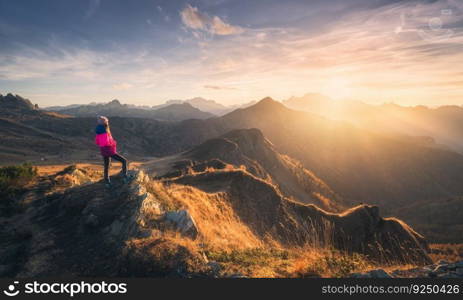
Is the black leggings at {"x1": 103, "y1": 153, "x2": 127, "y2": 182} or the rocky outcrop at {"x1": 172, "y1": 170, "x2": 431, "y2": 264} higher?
the black leggings at {"x1": 103, "y1": 153, "x2": 127, "y2": 182}

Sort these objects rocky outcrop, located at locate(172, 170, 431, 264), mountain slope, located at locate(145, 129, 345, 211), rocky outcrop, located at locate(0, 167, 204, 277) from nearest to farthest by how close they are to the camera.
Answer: rocky outcrop, located at locate(0, 167, 204, 277)
rocky outcrop, located at locate(172, 170, 431, 264)
mountain slope, located at locate(145, 129, 345, 211)

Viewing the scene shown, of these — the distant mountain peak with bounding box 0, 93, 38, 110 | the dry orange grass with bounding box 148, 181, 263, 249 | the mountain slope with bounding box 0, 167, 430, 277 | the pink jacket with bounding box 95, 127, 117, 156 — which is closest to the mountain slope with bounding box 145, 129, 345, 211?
the dry orange grass with bounding box 148, 181, 263, 249

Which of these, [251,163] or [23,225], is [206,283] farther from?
[251,163]

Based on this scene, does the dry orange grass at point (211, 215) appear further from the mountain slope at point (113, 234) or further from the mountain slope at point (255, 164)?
the mountain slope at point (255, 164)

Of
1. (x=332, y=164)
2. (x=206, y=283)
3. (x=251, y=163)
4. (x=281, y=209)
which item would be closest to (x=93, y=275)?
(x=206, y=283)

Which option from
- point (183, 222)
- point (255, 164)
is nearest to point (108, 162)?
point (183, 222)

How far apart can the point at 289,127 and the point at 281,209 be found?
154 m

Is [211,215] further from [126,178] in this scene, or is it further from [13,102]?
[13,102]

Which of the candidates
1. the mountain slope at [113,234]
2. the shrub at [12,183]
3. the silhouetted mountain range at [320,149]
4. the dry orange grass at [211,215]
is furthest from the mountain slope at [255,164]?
the mountain slope at [113,234]

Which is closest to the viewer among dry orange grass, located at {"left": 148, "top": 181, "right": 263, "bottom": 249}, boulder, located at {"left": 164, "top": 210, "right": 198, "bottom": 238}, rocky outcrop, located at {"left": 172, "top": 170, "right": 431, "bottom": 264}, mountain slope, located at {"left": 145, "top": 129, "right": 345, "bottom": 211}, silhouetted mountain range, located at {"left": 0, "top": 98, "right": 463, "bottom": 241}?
boulder, located at {"left": 164, "top": 210, "right": 198, "bottom": 238}

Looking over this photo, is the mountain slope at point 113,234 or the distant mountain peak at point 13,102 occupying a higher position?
the distant mountain peak at point 13,102

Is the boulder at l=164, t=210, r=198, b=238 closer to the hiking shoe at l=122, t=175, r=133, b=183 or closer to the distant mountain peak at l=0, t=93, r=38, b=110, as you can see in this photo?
the hiking shoe at l=122, t=175, r=133, b=183

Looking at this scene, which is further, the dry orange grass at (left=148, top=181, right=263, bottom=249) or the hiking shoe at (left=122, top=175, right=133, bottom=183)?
the hiking shoe at (left=122, top=175, right=133, bottom=183)

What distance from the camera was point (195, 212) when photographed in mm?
12055
